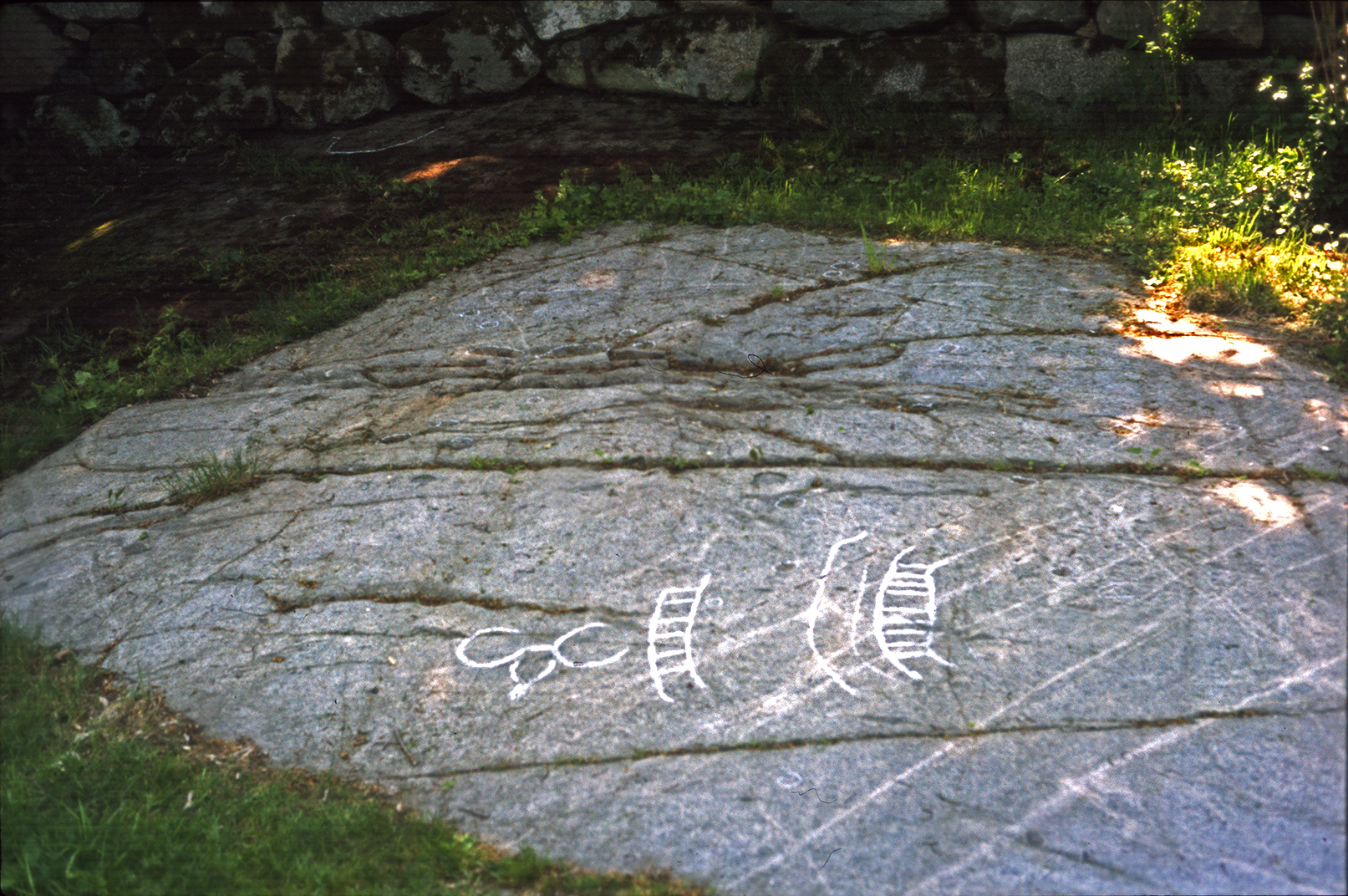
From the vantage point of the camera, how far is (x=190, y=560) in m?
3.30

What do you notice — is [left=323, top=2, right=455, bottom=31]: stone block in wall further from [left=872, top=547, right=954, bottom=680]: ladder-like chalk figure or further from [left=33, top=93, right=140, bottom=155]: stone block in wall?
[left=872, top=547, right=954, bottom=680]: ladder-like chalk figure

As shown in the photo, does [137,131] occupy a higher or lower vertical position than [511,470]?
higher

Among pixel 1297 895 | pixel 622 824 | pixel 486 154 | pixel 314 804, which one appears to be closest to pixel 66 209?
pixel 486 154

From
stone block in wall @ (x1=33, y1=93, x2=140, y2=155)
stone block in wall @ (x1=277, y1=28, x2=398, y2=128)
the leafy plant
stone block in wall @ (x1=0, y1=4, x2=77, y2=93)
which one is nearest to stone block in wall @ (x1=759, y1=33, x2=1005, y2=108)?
the leafy plant

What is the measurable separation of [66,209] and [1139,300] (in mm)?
7083

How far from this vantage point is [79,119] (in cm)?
746

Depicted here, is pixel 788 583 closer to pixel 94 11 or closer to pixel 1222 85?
pixel 1222 85

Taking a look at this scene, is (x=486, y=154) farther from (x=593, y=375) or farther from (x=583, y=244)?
(x=593, y=375)

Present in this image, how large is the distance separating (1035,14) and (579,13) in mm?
3197

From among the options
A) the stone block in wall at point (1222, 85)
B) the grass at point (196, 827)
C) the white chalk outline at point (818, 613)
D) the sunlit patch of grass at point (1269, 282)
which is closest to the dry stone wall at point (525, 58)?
the stone block in wall at point (1222, 85)

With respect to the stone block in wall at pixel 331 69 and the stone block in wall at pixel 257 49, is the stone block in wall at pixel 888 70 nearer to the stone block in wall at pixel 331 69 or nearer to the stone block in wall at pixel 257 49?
the stone block in wall at pixel 331 69

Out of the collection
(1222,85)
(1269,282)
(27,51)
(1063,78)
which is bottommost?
(1269,282)

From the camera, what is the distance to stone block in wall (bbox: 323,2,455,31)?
7.36 meters

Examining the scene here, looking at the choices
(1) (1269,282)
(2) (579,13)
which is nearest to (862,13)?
(2) (579,13)
